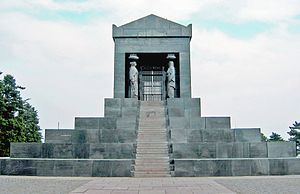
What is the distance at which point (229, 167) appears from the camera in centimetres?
1252

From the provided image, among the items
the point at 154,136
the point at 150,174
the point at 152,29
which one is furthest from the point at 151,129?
the point at 152,29

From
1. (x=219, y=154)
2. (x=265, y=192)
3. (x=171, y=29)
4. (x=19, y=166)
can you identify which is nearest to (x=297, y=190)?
(x=265, y=192)

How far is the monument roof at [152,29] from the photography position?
879 inches

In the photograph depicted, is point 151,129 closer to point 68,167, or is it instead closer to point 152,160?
point 152,160

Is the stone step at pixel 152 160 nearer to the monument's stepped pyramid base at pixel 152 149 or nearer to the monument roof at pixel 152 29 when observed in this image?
the monument's stepped pyramid base at pixel 152 149

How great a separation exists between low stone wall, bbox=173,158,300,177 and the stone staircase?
71cm

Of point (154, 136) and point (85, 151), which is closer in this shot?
point (85, 151)

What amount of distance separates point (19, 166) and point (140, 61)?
13979 mm

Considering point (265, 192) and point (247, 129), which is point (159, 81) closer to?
point (247, 129)

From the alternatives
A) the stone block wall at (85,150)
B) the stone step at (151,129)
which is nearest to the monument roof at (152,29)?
the stone block wall at (85,150)

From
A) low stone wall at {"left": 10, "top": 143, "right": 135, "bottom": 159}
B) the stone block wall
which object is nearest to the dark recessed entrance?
the stone block wall

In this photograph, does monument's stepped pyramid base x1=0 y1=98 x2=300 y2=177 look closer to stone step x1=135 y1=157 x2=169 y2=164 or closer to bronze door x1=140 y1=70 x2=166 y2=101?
stone step x1=135 y1=157 x2=169 y2=164

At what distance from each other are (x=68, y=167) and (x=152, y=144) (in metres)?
4.00

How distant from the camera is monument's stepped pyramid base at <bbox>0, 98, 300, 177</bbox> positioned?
40.9 ft
